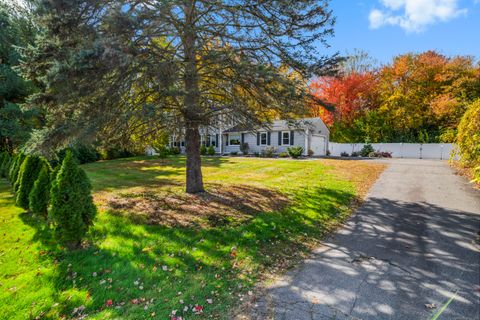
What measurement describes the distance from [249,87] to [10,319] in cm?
603

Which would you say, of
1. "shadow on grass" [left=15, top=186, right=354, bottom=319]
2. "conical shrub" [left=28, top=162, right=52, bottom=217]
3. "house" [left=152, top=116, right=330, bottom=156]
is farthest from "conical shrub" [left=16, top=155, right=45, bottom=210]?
"house" [left=152, top=116, right=330, bottom=156]

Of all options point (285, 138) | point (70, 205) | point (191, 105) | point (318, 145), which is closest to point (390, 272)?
point (191, 105)

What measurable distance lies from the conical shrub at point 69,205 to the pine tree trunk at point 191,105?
2.54 m

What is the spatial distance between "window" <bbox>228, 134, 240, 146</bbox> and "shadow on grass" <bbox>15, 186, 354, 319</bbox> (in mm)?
20947

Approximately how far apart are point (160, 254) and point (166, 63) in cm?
384

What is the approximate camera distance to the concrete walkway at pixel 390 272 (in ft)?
9.53

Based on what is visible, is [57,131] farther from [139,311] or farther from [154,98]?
[139,311]

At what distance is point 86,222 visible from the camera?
4.50m

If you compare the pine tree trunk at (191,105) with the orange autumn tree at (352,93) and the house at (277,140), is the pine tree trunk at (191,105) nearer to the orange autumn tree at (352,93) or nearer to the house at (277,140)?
the house at (277,140)

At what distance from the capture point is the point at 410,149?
2614 centimetres

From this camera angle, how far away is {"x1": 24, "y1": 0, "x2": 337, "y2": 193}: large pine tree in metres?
4.77

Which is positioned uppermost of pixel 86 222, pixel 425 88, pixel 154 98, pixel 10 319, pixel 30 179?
pixel 425 88

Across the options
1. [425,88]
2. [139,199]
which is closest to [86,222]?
[139,199]

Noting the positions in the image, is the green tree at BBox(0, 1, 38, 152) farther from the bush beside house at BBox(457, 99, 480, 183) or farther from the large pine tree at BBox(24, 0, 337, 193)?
the bush beside house at BBox(457, 99, 480, 183)
